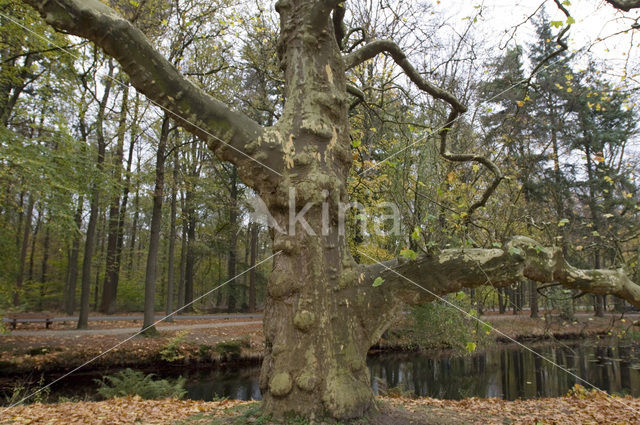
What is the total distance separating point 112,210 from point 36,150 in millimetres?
10654

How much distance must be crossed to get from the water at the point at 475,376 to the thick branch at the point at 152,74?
616 centimetres

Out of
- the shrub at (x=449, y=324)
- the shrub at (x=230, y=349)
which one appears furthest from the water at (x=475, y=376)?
the shrub at (x=449, y=324)

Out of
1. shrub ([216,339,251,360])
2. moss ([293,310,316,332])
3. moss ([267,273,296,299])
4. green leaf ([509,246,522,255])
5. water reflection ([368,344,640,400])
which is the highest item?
green leaf ([509,246,522,255])

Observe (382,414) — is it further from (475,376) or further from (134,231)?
(134,231)

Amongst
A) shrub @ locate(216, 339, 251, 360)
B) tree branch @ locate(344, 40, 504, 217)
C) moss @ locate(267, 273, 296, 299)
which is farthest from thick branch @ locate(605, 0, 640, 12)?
shrub @ locate(216, 339, 251, 360)

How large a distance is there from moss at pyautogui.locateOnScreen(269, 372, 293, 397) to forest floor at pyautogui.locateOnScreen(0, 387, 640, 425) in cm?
20

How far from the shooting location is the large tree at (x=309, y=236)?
2914 mm

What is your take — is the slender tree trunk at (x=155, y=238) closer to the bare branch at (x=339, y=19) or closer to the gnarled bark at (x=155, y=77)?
the bare branch at (x=339, y=19)

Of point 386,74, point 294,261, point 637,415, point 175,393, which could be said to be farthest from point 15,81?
point 637,415

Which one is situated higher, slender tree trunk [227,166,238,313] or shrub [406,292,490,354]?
slender tree trunk [227,166,238,313]

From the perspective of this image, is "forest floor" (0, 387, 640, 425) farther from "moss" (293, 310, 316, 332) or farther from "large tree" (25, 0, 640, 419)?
"moss" (293, 310, 316, 332)

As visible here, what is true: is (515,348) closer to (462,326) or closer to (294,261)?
(462,326)

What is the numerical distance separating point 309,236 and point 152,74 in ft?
5.76

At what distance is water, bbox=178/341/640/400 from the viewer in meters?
9.19
